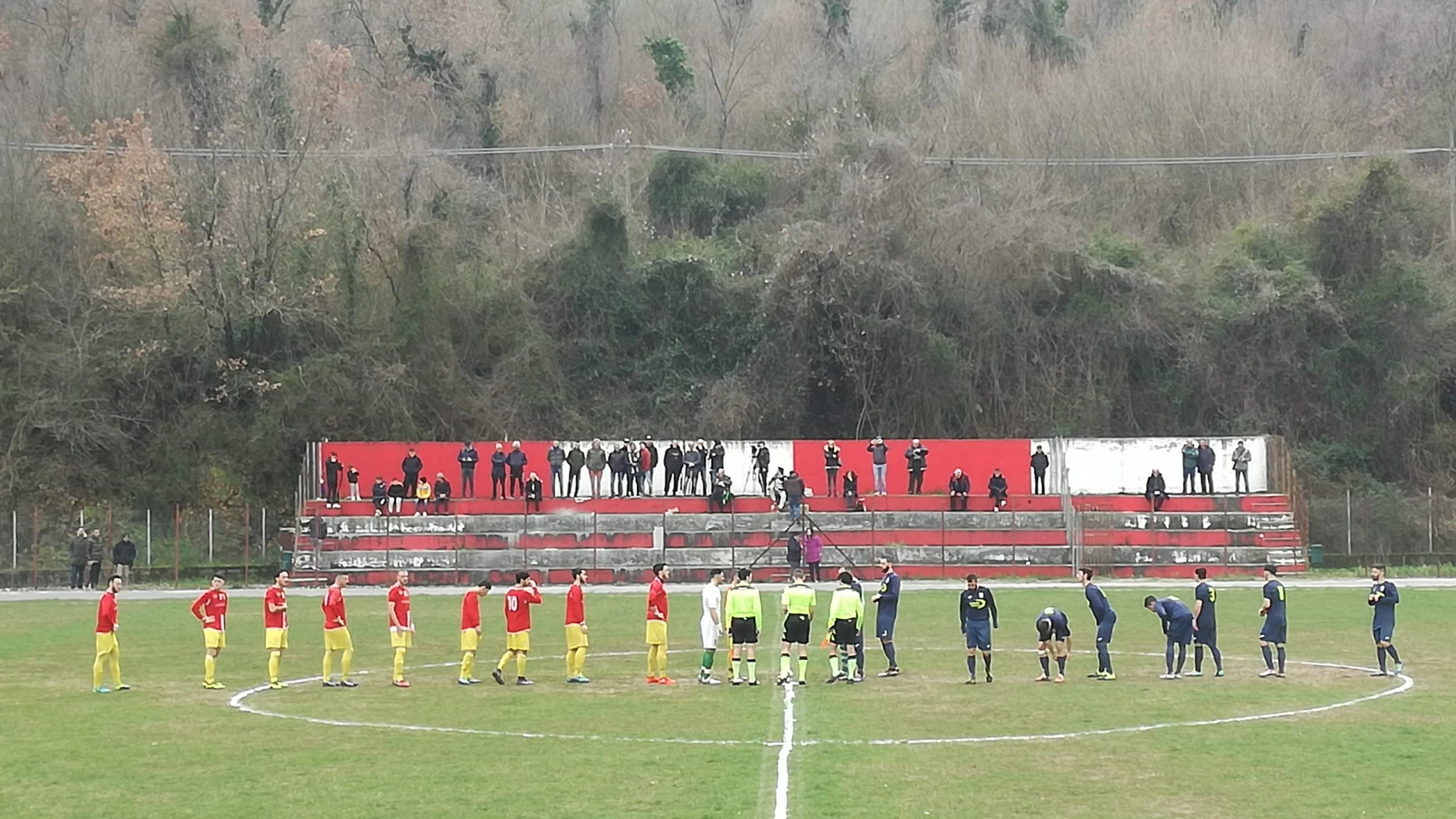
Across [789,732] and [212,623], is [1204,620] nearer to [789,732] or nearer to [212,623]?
[789,732]

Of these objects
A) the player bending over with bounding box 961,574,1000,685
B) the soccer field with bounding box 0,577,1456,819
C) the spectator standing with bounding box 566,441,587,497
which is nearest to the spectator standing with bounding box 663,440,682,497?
the spectator standing with bounding box 566,441,587,497

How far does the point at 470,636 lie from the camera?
84.7 ft

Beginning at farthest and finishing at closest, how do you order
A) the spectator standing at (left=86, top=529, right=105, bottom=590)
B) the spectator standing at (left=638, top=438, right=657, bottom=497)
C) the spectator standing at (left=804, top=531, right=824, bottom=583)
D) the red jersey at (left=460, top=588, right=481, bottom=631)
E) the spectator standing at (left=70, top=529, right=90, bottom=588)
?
the spectator standing at (left=638, top=438, right=657, bottom=497) < the spectator standing at (left=86, top=529, right=105, bottom=590) < the spectator standing at (left=70, top=529, right=90, bottom=588) < the spectator standing at (left=804, top=531, right=824, bottom=583) < the red jersey at (left=460, top=588, right=481, bottom=631)

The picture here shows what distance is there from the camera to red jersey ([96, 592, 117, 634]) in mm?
24969

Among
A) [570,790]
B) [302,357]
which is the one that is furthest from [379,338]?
[570,790]

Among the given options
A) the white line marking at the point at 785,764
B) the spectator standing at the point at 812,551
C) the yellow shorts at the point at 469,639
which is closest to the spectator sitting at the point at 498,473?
the spectator standing at the point at 812,551

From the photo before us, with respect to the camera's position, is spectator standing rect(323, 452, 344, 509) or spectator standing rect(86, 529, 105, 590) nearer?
spectator standing rect(86, 529, 105, 590)

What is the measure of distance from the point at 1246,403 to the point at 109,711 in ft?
174

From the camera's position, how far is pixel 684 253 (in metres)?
68.3

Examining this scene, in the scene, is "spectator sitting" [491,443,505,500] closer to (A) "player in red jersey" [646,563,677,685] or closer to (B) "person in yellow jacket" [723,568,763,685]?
(A) "player in red jersey" [646,563,677,685]

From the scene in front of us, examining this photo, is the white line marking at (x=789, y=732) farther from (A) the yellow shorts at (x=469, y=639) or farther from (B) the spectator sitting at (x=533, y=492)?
(B) the spectator sitting at (x=533, y=492)

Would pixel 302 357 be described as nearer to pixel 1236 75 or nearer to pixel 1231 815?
pixel 1236 75

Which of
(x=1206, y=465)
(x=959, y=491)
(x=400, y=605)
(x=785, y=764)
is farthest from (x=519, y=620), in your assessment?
(x=1206, y=465)

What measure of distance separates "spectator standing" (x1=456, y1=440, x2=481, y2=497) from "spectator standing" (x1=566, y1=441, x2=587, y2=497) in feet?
10.1
